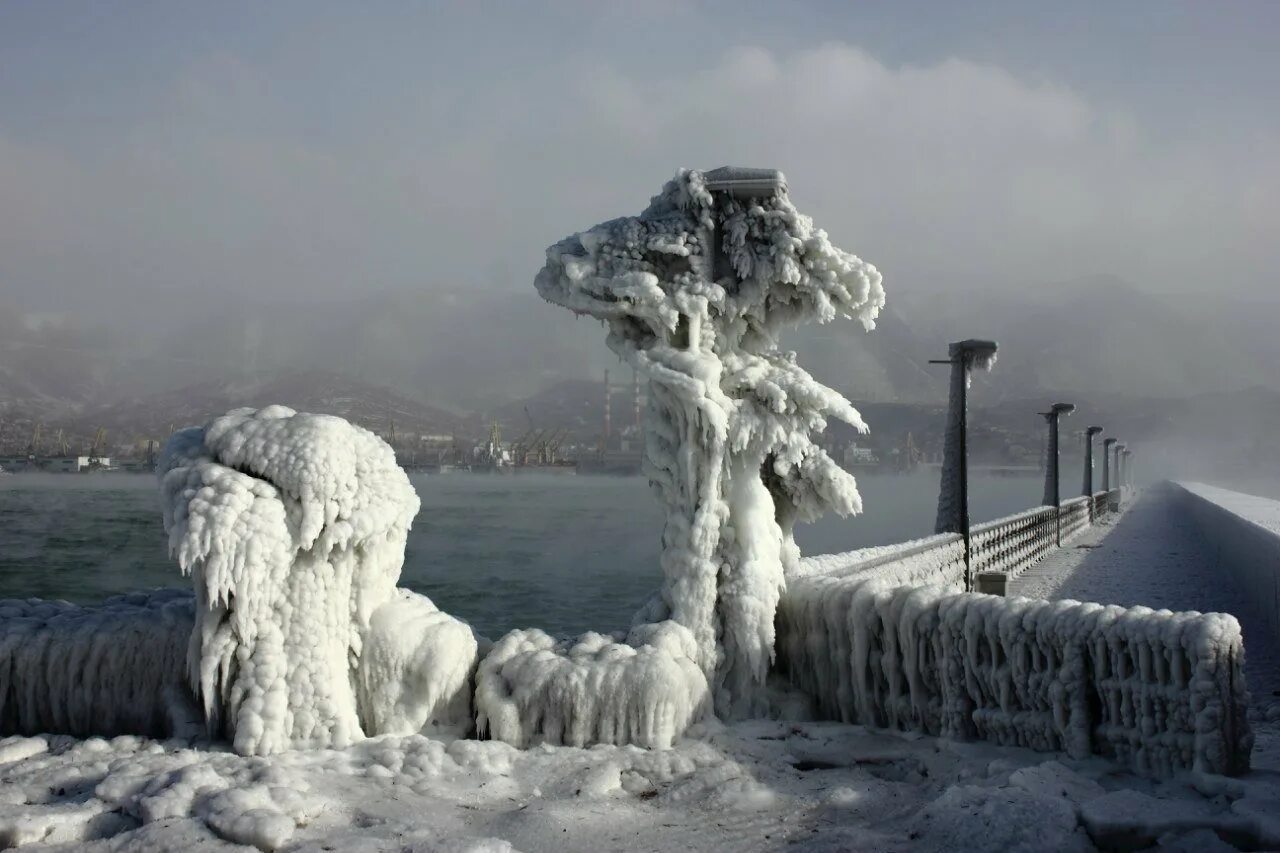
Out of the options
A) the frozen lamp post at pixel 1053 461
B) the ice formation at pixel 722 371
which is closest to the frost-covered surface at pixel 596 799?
the ice formation at pixel 722 371

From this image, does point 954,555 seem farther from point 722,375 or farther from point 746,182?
point 746,182

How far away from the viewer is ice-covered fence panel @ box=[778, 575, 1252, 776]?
3.97 metres

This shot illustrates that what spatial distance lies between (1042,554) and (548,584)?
11.8 m

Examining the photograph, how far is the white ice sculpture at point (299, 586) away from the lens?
14.3 ft

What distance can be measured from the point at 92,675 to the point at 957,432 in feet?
37.8

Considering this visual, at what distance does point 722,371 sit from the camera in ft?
18.8

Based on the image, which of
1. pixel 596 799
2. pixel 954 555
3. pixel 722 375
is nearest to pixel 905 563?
pixel 954 555

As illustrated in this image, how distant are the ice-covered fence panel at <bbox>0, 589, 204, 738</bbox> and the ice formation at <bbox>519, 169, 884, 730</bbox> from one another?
8.05 feet

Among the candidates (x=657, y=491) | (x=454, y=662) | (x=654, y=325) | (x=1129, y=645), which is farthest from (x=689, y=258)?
(x=1129, y=645)

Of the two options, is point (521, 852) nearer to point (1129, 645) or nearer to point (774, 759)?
point (774, 759)

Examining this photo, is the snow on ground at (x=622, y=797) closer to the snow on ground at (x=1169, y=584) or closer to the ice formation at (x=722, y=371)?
the snow on ground at (x=1169, y=584)

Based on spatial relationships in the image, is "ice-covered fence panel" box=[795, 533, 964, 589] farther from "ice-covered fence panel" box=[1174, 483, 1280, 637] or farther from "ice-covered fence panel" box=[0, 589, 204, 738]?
"ice-covered fence panel" box=[0, 589, 204, 738]

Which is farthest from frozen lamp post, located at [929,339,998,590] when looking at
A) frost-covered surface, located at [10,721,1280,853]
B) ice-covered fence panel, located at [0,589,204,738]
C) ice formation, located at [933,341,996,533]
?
ice-covered fence panel, located at [0,589,204,738]

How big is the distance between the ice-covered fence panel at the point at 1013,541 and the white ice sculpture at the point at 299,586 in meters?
10.0
